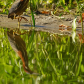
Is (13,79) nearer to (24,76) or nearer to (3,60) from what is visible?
(24,76)

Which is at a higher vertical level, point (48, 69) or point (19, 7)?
Result: point (19, 7)

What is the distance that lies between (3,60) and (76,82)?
30.1 inches

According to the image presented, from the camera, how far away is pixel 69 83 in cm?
126

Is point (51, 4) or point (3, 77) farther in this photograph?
point (51, 4)

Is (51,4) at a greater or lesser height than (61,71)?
greater

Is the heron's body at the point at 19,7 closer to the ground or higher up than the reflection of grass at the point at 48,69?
higher up

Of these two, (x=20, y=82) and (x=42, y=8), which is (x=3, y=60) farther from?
(x=42, y=8)

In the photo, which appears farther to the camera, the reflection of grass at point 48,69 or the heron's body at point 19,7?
the heron's body at point 19,7

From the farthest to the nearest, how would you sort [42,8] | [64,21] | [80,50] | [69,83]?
[42,8]
[64,21]
[80,50]
[69,83]

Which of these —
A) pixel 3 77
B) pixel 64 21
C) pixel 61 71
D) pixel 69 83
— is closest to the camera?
pixel 69 83

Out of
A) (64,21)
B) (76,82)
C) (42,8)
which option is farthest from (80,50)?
(42,8)

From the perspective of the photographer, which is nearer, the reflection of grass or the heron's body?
the reflection of grass

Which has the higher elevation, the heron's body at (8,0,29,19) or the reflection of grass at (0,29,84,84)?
the heron's body at (8,0,29,19)

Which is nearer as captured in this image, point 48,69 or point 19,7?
point 48,69
